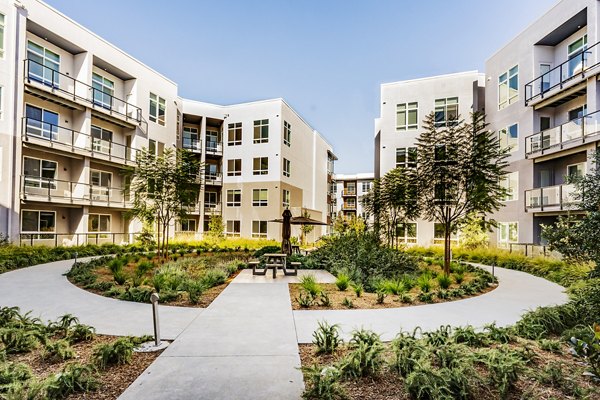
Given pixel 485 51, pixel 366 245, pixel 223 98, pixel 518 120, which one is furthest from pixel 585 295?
pixel 223 98

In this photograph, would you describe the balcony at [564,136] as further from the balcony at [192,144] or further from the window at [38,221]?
the window at [38,221]

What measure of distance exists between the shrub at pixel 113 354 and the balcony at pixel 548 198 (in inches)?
759

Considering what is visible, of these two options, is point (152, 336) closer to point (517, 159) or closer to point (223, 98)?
point (517, 159)

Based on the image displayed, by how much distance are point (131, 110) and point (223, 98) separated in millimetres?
11160

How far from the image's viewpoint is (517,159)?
68.9 ft

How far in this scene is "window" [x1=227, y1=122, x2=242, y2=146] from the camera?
3406cm

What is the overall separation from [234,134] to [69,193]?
16062 mm

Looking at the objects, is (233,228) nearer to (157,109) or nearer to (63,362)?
(157,109)

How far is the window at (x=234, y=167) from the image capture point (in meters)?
33.8

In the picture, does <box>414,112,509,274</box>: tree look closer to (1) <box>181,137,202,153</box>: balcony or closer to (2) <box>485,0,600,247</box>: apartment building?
(2) <box>485,0,600,247</box>: apartment building

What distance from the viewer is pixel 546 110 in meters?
19.9

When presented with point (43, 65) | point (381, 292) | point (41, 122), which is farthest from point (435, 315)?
point (43, 65)

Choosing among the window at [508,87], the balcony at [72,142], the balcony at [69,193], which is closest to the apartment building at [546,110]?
the window at [508,87]

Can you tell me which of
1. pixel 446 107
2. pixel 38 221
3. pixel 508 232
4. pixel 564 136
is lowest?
pixel 508 232
